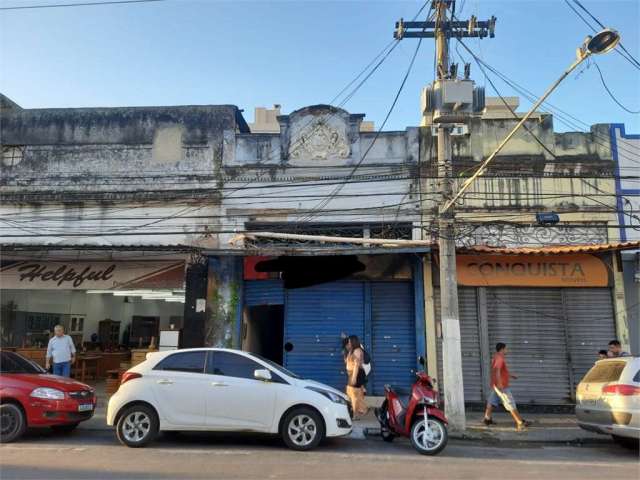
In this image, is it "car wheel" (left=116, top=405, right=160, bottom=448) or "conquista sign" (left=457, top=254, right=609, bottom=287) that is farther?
"conquista sign" (left=457, top=254, right=609, bottom=287)

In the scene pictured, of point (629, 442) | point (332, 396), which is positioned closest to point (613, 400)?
point (629, 442)

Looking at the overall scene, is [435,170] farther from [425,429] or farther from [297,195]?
[425,429]

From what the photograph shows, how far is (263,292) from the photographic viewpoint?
14.1 m

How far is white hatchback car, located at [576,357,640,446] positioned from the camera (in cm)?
795

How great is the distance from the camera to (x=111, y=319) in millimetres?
19344

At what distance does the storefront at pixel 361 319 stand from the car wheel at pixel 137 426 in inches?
226

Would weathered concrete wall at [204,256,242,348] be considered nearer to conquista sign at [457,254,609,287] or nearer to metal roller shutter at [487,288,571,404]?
conquista sign at [457,254,609,287]

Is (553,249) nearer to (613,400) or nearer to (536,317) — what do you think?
(536,317)

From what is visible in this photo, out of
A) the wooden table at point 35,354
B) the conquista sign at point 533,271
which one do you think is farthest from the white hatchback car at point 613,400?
the wooden table at point 35,354

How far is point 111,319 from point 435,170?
13024 mm

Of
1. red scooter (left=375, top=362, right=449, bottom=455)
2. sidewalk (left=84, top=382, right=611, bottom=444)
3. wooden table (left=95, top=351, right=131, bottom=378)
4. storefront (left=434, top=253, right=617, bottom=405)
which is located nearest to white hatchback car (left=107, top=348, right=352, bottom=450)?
red scooter (left=375, top=362, right=449, bottom=455)

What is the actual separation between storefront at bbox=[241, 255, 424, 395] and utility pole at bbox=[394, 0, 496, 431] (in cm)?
282

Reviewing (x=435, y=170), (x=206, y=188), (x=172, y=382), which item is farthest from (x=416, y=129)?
(x=172, y=382)

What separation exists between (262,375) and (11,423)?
4.12m
